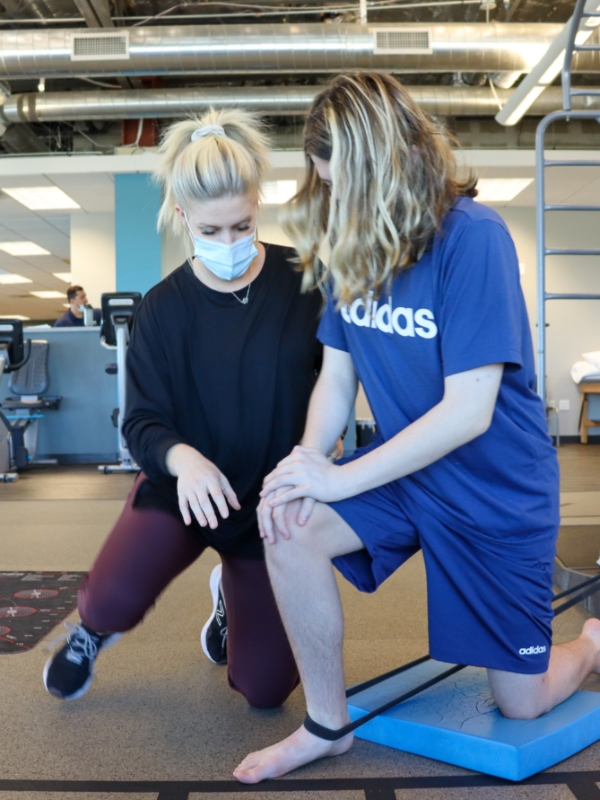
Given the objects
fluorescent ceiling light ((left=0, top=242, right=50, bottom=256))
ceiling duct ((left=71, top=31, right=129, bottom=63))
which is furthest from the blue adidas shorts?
fluorescent ceiling light ((left=0, top=242, right=50, bottom=256))

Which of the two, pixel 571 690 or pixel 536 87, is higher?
pixel 536 87

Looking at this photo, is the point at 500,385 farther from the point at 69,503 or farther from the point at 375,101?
the point at 69,503

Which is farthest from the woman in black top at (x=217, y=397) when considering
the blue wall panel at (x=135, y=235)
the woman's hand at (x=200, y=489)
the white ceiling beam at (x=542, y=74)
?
the blue wall panel at (x=135, y=235)

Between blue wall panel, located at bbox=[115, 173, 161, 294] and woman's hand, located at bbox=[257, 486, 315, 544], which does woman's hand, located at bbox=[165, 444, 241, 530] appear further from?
blue wall panel, located at bbox=[115, 173, 161, 294]

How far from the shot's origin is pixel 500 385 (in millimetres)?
1214

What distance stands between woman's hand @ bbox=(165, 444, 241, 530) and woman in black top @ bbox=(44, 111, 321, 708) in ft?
0.45

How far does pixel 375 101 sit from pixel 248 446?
715 millimetres

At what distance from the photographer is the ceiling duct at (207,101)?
6398mm

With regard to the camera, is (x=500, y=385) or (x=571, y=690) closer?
(x=500, y=385)

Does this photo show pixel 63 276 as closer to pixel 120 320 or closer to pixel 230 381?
pixel 120 320

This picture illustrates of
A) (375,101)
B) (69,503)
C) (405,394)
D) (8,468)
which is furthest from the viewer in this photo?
(8,468)

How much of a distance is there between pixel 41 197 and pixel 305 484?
801 centimetres

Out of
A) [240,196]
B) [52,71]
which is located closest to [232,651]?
[240,196]

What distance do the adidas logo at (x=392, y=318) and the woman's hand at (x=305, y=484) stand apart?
25cm
